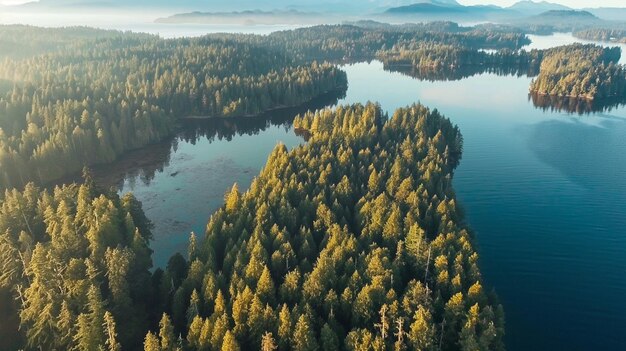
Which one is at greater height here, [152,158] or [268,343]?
[268,343]

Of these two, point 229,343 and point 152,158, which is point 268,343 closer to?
point 229,343

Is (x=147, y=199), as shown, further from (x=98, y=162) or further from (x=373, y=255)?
(x=373, y=255)

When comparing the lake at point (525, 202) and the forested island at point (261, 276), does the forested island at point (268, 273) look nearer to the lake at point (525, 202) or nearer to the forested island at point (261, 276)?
the forested island at point (261, 276)

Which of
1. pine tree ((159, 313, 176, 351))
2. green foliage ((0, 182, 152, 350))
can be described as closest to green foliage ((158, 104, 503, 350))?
pine tree ((159, 313, 176, 351))

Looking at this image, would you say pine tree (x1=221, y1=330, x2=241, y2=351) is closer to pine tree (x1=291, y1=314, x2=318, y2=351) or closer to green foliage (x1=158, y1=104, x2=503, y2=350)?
green foliage (x1=158, y1=104, x2=503, y2=350)

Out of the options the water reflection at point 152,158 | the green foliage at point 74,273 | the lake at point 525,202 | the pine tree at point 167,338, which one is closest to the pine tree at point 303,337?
the pine tree at point 167,338

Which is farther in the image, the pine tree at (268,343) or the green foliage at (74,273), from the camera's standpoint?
the green foliage at (74,273)

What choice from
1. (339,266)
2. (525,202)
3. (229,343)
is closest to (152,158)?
(339,266)

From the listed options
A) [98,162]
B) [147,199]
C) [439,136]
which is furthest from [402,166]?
[98,162]
